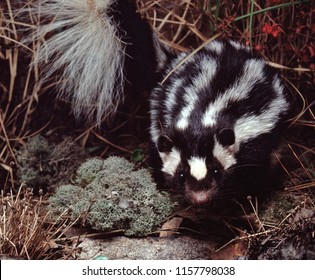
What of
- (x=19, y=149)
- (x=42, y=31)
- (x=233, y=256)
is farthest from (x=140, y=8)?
(x=233, y=256)

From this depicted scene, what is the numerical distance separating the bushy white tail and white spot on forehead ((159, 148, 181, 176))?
2.34ft

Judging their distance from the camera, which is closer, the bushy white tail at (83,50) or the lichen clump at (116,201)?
the lichen clump at (116,201)

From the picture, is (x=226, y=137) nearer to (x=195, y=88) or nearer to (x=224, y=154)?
(x=224, y=154)

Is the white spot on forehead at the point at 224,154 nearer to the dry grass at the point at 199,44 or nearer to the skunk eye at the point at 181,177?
the skunk eye at the point at 181,177

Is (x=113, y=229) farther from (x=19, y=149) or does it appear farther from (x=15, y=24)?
(x=15, y=24)

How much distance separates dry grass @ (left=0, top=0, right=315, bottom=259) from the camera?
386 centimetres

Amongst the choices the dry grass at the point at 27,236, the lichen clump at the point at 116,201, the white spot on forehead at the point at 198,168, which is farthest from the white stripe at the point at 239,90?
the dry grass at the point at 27,236

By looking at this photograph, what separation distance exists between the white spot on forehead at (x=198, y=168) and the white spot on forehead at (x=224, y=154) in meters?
0.10

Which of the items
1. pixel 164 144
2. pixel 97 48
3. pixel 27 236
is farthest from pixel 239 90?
pixel 27 236

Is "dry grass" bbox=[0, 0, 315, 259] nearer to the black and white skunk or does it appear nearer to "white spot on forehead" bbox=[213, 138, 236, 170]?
the black and white skunk

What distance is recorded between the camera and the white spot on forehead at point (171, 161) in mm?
3469

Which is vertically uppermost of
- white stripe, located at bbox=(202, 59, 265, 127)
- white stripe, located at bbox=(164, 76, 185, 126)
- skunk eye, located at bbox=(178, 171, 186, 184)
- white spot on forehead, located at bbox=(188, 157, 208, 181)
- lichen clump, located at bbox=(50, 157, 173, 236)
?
→ white stripe, located at bbox=(202, 59, 265, 127)

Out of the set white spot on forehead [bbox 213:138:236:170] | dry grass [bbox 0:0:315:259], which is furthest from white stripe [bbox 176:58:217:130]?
dry grass [bbox 0:0:315:259]
